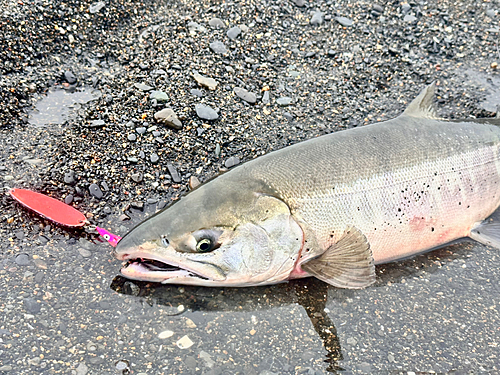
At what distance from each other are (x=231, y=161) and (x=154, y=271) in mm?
1496

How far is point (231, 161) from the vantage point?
14.6ft

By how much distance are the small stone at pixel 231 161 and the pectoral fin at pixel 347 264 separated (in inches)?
53.6

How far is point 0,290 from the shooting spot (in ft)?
10.9

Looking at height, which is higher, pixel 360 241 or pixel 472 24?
pixel 472 24

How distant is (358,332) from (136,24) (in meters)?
4.49

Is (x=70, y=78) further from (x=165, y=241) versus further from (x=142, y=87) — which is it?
(x=165, y=241)

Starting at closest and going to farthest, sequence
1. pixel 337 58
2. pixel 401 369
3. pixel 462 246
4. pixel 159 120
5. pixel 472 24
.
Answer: pixel 401 369, pixel 462 246, pixel 159 120, pixel 337 58, pixel 472 24

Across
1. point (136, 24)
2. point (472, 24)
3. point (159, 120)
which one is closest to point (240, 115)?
point (159, 120)

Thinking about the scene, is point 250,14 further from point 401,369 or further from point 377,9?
point 401,369

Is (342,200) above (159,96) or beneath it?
above

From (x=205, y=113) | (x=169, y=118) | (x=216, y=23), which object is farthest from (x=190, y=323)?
(x=216, y=23)

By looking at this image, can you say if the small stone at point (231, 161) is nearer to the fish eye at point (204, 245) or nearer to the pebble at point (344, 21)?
the fish eye at point (204, 245)

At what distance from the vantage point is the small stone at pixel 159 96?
4684 millimetres

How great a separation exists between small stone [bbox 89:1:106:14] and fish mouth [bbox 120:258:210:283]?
3.61 m
